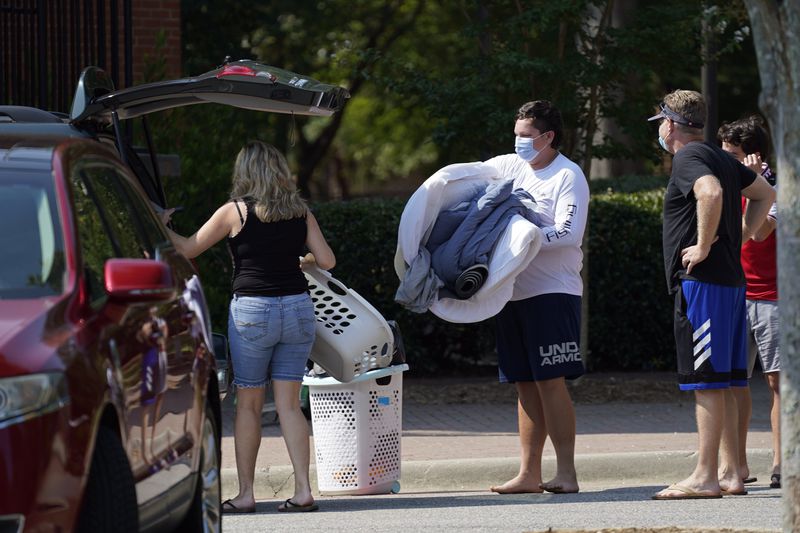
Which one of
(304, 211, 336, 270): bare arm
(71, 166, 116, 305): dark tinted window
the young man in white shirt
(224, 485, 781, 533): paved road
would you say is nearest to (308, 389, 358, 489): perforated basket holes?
(224, 485, 781, 533): paved road

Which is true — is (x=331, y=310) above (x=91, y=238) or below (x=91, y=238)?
below

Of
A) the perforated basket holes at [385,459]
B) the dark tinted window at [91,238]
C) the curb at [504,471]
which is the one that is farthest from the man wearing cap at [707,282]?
the dark tinted window at [91,238]

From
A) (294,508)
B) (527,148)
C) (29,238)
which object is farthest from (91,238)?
(527,148)

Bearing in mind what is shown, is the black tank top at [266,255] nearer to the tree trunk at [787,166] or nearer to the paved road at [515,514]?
the paved road at [515,514]

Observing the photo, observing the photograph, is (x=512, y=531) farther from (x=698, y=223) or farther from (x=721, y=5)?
(x=721, y=5)

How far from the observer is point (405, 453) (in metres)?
9.26

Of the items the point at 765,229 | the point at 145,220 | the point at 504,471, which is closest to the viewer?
the point at 145,220

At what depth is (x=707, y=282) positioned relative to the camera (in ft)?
24.5

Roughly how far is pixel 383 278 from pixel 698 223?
5599 millimetres

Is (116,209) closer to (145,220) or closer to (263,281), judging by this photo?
(145,220)

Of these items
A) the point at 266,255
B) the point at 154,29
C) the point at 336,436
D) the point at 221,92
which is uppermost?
the point at 154,29

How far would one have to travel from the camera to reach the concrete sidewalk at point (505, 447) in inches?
342

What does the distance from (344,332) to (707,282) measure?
1.87m

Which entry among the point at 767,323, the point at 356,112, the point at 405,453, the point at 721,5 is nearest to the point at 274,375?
the point at 405,453
